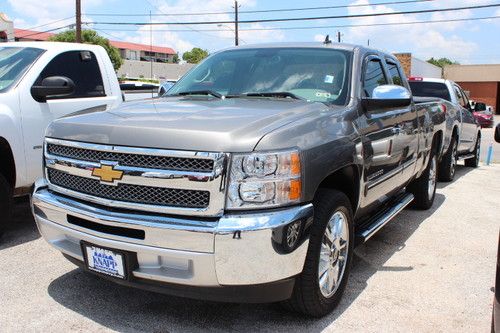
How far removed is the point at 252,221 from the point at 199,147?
1.61 feet

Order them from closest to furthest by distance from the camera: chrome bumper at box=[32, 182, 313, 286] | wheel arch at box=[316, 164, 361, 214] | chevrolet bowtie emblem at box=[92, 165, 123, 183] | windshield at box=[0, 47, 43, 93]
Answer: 1. chrome bumper at box=[32, 182, 313, 286]
2. chevrolet bowtie emblem at box=[92, 165, 123, 183]
3. wheel arch at box=[316, 164, 361, 214]
4. windshield at box=[0, 47, 43, 93]

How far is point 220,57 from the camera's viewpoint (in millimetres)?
4879

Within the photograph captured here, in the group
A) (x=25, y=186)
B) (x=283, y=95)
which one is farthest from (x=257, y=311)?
(x=25, y=186)

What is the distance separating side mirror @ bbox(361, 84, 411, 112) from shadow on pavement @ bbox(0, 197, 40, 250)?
3.47 metres

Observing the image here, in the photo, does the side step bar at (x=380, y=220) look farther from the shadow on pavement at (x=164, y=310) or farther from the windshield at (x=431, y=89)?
the windshield at (x=431, y=89)

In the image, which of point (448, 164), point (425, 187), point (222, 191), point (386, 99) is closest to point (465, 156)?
point (448, 164)

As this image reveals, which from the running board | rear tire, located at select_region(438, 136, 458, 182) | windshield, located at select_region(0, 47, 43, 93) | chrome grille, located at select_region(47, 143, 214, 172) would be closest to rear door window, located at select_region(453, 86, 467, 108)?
the running board

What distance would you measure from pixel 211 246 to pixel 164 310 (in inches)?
40.9

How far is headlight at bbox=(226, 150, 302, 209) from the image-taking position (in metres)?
2.78

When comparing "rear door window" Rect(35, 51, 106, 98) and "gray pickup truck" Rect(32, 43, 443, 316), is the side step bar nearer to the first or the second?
"gray pickup truck" Rect(32, 43, 443, 316)

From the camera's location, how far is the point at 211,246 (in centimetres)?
274

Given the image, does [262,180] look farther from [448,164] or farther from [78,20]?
[78,20]

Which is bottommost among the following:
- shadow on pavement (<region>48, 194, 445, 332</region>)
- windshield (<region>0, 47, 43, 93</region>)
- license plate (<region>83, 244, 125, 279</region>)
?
shadow on pavement (<region>48, 194, 445, 332</region>)

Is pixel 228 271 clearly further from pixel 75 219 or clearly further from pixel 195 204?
pixel 75 219
